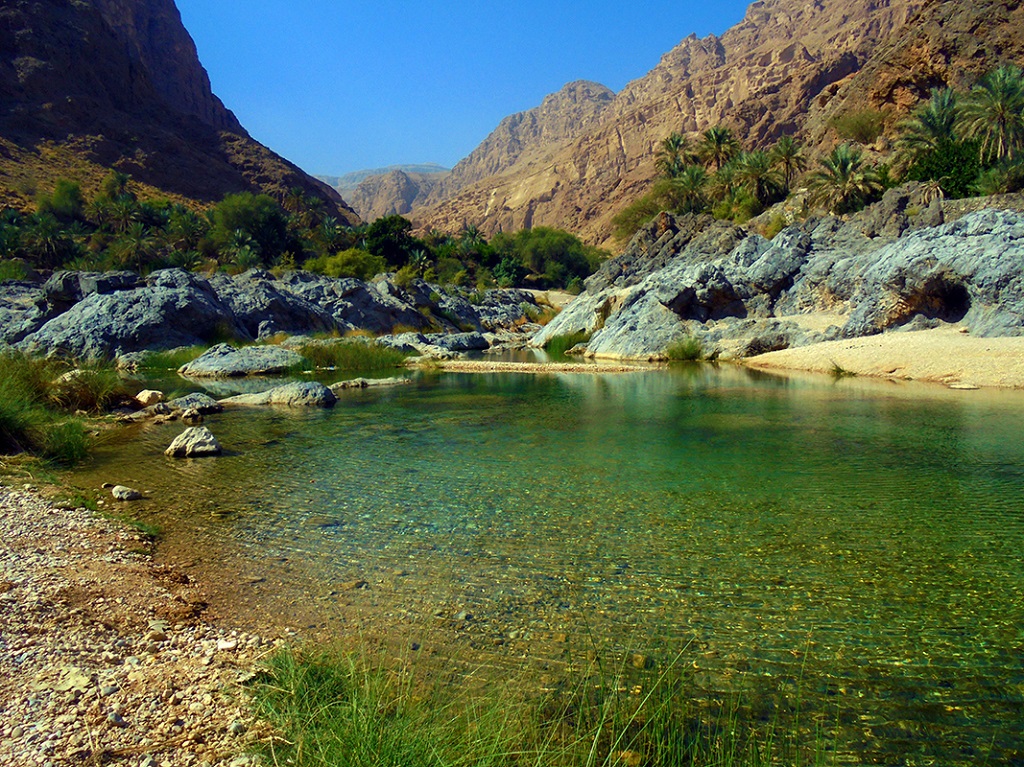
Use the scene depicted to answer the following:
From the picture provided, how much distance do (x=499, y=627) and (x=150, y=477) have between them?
6.66 metres

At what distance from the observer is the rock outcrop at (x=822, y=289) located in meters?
20.5

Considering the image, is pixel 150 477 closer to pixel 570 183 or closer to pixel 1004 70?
pixel 1004 70

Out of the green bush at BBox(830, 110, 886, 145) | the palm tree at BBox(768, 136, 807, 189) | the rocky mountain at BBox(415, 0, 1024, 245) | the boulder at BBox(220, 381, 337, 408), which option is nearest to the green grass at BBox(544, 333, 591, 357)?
the boulder at BBox(220, 381, 337, 408)

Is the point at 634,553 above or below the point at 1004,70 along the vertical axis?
below

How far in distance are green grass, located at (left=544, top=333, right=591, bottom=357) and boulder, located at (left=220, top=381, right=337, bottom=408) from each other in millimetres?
20457

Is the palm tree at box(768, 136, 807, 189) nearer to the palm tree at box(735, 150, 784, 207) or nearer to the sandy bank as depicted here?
the palm tree at box(735, 150, 784, 207)

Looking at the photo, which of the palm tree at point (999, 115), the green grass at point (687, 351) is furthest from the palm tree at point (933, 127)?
the green grass at point (687, 351)

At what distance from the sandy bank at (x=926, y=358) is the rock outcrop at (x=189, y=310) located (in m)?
21.7

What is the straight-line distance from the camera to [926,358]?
60.6ft

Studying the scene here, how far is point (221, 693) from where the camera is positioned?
3.40 metres

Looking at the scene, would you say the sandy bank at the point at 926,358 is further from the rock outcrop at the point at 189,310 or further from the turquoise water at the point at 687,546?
the rock outcrop at the point at 189,310

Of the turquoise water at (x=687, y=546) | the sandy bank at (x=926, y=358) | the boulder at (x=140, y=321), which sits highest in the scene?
the boulder at (x=140, y=321)

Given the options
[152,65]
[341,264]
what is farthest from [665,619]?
[152,65]

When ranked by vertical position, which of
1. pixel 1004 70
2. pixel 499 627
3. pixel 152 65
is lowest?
pixel 499 627
